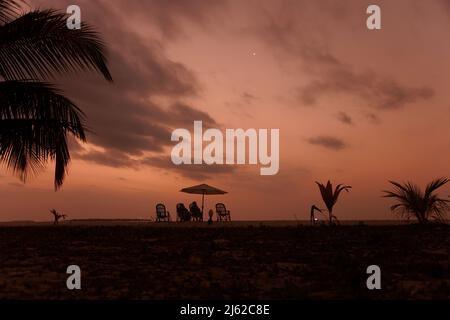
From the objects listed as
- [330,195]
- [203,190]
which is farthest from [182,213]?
[330,195]

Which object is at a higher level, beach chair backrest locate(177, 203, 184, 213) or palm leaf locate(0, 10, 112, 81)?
palm leaf locate(0, 10, 112, 81)

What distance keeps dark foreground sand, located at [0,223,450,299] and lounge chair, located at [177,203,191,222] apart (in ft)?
38.7

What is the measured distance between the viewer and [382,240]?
911cm

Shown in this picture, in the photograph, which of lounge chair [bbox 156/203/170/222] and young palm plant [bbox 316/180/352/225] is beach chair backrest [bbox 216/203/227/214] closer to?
lounge chair [bbox 156/203/170/222]

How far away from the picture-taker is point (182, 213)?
22.5m

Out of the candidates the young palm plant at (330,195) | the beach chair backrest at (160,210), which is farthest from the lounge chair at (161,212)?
the young palm plant at (330,195)

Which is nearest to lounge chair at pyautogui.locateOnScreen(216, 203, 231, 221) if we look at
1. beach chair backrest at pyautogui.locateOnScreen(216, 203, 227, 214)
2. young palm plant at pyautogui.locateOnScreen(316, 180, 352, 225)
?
beach chair backrest at pyautogui.locateOnScreen(216, 203, 227, 214)

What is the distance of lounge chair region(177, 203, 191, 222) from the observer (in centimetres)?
2239

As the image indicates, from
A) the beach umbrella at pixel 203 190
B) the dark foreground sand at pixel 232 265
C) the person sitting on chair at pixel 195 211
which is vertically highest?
the beach umbrella at pixel 203 190

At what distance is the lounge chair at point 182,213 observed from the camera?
22.4 metres

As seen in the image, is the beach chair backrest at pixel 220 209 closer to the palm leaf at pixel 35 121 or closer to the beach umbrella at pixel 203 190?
the beach umbrella at pixel 203 190

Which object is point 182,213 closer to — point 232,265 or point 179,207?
point 179,207

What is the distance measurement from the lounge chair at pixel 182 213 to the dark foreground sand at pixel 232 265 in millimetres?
11782
